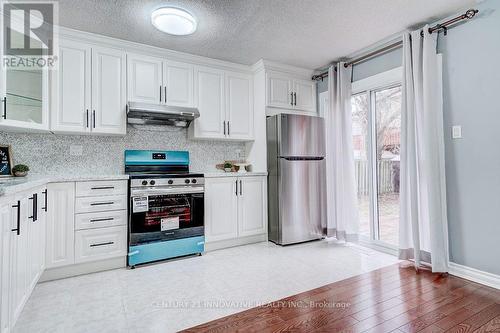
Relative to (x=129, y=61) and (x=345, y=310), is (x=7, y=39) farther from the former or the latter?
(x=345, y=310)

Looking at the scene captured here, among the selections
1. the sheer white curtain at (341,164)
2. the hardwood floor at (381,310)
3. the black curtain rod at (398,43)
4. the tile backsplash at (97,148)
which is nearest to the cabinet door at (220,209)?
the tile backsplash at (97,148)

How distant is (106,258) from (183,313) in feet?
4.11

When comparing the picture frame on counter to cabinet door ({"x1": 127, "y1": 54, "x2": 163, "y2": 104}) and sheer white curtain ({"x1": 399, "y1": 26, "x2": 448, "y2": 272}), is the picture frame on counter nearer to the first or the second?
cabinet door ({"x1": 127, "y1": 54, "x2": 163, "y2": 104})

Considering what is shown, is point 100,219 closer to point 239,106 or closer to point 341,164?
point 239,106

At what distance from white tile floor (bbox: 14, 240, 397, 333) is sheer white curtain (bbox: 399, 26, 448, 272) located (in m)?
0.42

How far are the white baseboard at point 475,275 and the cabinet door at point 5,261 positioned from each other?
11.0 feet

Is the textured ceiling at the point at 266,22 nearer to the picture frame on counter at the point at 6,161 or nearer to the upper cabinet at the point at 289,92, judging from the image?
the upper cabinet at the point at 289,92

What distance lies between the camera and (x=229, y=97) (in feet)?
12.1

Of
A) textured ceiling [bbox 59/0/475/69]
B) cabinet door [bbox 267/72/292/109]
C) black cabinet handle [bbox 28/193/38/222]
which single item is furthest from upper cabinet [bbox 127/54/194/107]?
black cabinet handle [bbox 28/193/38/222]

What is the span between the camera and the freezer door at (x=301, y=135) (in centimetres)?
349

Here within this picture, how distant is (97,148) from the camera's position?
→ 3162mm

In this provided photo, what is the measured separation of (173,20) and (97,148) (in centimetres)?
171

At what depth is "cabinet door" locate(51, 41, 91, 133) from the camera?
2736 mm

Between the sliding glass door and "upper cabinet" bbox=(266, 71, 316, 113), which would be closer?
the sliding glass door
